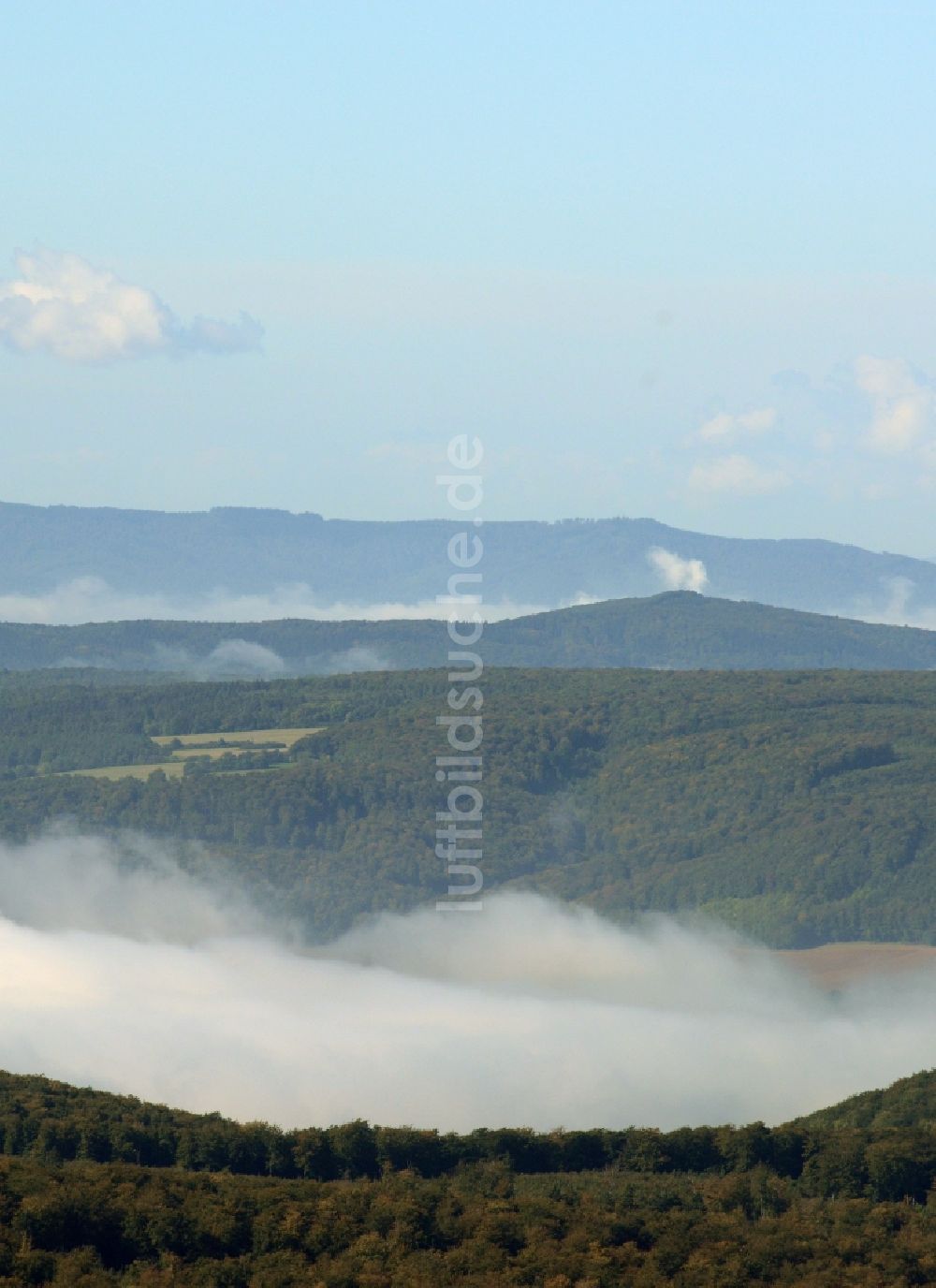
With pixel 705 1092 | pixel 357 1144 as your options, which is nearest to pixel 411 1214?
pixel 357 1144

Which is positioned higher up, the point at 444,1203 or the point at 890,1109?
the point at 890,1109

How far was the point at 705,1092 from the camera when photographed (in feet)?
573

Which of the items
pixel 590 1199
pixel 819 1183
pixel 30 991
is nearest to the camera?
pixel 590 1199

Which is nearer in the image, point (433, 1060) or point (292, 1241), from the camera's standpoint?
point (292, 1241)

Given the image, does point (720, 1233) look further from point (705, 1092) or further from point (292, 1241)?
point (705, 1092)

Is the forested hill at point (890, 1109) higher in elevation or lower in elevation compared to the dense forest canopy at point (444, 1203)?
higher

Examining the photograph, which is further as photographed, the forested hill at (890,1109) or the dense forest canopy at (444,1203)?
the forested hill at (890,1109)

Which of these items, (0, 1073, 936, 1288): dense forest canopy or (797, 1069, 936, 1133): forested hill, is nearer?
(0, 1073, 936, 1288): dense forest canopy

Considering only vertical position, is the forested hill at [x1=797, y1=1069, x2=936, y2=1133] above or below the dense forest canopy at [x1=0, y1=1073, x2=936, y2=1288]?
above

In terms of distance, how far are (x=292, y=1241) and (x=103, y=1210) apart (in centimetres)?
581

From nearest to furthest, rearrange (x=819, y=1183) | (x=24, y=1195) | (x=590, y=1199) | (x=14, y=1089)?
(x=24, y=1195) → (x=590, y=1199) → (x=819, y=1183) → (x=14, y=1089)

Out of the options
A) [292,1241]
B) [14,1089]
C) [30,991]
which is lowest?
[292,1241]

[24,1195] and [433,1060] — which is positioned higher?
[433,1060]

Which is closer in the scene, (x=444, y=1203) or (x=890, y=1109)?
(x=444, y=1203)
